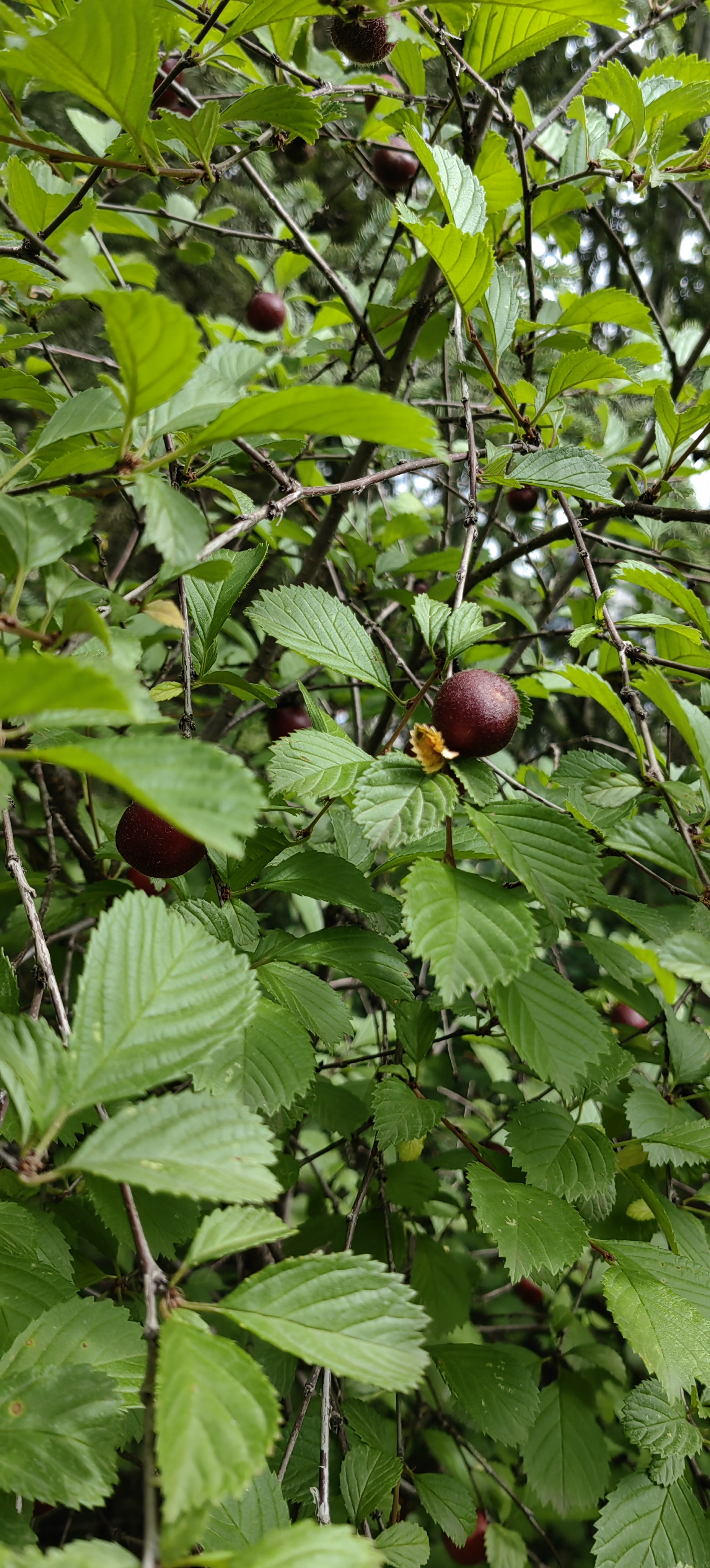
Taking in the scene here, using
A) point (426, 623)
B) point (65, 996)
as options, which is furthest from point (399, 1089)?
point (65, 996)

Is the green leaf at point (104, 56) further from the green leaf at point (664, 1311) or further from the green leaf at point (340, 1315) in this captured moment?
the green leaf at point (664, 1311)

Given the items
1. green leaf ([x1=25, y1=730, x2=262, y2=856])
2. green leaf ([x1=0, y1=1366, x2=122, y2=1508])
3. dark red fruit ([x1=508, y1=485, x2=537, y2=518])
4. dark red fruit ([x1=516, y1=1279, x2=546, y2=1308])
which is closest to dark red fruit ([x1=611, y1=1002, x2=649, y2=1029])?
dark red fruit ([x1=516, y1=1279, x2=546, y2=1308])

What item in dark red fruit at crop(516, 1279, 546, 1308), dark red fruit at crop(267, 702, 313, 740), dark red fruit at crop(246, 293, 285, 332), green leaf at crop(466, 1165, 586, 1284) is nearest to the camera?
green leaf at crop(466, 1165, 586, 1284)

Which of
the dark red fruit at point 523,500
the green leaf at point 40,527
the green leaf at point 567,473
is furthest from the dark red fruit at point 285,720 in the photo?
the green leaf at point 40,527

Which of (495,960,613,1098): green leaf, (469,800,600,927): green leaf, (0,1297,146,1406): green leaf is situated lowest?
(0,1297,146,1406): green leaf

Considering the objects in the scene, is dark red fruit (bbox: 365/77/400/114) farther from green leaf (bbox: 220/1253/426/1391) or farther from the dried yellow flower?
green leaf (bbox: 220/1253/426/1391)

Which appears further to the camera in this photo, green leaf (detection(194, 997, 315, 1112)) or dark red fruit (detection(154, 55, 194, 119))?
dark red fruit (detection(154, 55, 194, 119))

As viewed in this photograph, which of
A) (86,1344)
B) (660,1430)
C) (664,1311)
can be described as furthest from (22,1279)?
(660,1430)

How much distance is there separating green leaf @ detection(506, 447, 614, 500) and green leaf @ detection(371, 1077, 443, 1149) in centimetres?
65

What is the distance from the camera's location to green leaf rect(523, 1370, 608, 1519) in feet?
3.73

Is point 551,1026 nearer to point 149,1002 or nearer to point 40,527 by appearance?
point 149,1002

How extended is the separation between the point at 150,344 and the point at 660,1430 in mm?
1107

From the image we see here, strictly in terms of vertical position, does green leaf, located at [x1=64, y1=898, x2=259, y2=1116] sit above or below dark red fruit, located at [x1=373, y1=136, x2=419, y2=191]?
below

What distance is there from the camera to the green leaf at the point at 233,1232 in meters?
0.53
